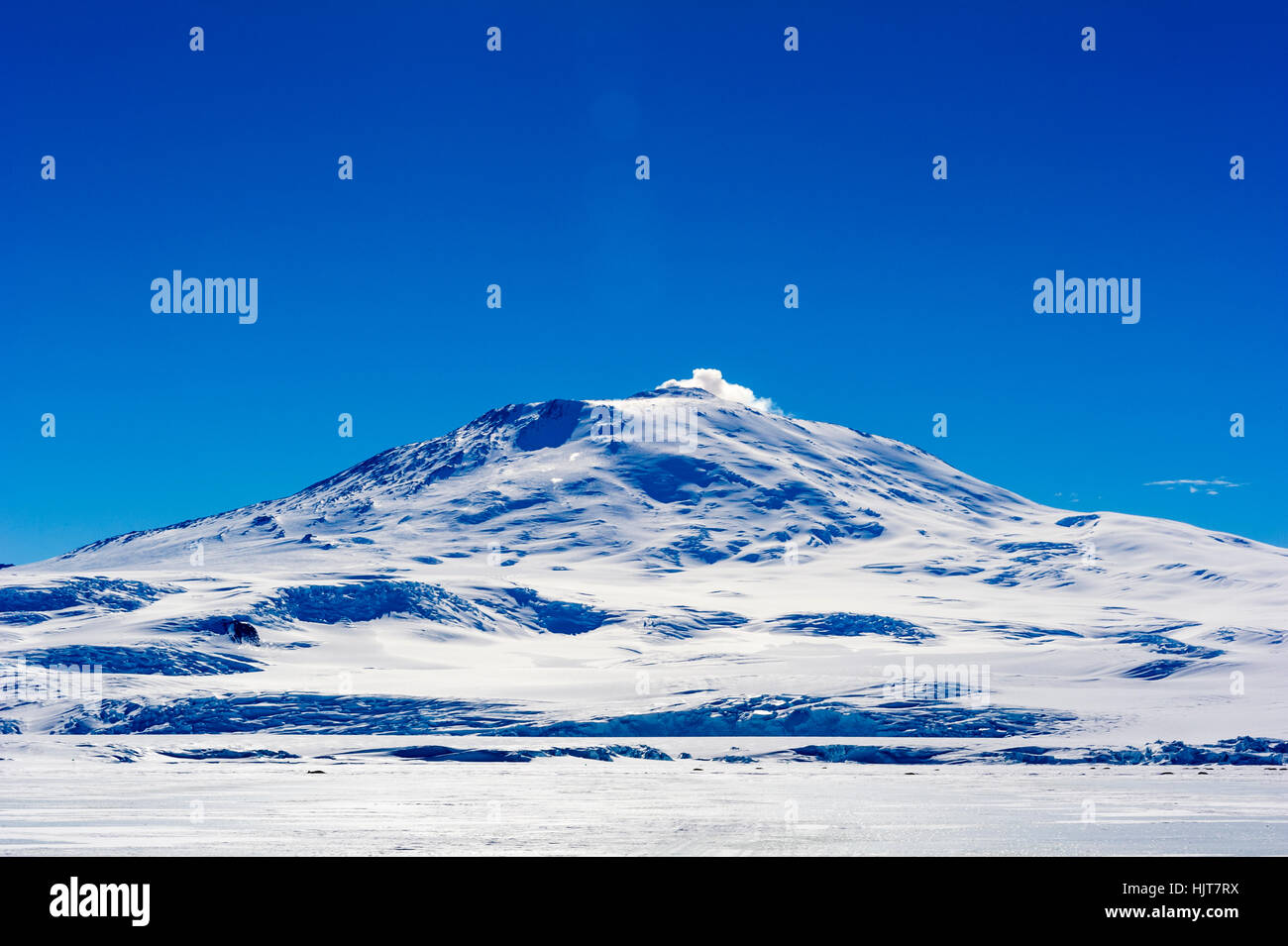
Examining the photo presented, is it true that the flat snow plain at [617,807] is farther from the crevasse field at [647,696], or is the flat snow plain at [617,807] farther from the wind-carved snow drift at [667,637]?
the wind-carved snow drift at [667,637]

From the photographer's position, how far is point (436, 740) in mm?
80750

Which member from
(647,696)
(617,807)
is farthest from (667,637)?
(617,807)

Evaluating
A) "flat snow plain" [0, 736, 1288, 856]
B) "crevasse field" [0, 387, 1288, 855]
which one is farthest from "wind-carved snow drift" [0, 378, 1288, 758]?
"flat snow plain" [0, 736, 1288, 856]

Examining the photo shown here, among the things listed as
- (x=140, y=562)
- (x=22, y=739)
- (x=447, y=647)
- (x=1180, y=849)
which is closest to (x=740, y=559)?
(x=447, y=647)

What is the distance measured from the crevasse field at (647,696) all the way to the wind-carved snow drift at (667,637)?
1.52 ft

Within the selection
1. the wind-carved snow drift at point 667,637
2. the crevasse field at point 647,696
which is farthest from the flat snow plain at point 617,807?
the wind-carved snow drift at point 667,637

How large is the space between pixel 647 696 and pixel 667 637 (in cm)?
4308

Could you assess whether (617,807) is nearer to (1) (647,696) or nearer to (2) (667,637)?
(1) (647,696)

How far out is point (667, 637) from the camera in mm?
138625

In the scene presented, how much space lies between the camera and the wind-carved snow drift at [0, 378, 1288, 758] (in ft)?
282

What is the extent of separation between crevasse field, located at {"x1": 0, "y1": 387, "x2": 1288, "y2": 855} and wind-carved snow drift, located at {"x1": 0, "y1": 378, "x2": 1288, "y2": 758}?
46 cm

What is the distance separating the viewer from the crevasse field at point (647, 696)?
3575 centimetres

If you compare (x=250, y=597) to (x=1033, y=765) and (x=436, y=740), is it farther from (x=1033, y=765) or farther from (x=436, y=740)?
(x=1033, y=765)

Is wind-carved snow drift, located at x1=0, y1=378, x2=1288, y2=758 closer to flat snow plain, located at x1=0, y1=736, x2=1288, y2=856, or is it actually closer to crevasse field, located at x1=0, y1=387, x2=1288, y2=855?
crevasse field, located at x1=0, y1=387, x2=1288, y2=855
